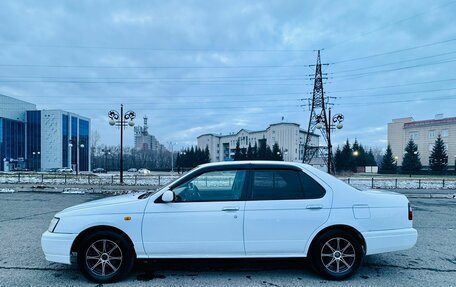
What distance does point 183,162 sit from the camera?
3497 inches

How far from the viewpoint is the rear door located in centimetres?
390

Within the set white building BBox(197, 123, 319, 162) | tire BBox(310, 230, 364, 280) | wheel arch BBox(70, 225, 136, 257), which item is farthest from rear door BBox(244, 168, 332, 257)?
white building BBox(197, 123, 319, 162)

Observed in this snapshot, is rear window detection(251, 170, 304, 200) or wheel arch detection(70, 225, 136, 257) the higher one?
rear window detection(251, 170, 304, 200)

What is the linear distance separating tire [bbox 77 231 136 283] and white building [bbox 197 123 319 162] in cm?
7181

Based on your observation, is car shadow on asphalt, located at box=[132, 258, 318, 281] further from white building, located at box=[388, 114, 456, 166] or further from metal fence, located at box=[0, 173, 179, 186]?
white building, located at box=[388, 114, 456, 166]

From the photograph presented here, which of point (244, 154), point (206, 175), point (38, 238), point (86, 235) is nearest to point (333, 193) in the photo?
point (206, 175)

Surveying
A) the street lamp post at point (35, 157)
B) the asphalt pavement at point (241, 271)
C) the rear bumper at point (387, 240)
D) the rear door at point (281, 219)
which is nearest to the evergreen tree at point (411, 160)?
the asphalt pavement at point (241, 271)

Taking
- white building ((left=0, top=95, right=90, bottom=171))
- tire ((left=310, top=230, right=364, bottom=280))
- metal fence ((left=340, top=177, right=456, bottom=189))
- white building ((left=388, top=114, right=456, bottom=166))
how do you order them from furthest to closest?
white building ((left=0, top=95, right=90, bottom=171)) < white building ((left=388, top=114, right=456, bottom=166)) < metal fence ((left=340, top=177, right=456, bottom=189)) < tire ((left=310, top=230, right=364, bottom=280))

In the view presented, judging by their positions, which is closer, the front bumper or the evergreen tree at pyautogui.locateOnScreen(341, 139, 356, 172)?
the front bumper

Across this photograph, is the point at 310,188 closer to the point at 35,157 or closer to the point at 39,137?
the point at 35,157

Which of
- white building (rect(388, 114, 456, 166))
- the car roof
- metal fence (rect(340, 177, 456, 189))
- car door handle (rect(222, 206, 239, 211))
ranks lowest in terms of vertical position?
metal fence (rect(340, 177, 456, 189))

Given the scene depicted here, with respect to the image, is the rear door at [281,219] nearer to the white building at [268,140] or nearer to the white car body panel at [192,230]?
the white car body panel at [192,230]

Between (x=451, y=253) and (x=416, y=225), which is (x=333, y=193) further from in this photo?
(x=416, y=225)

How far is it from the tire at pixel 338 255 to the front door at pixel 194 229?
1.12 m
